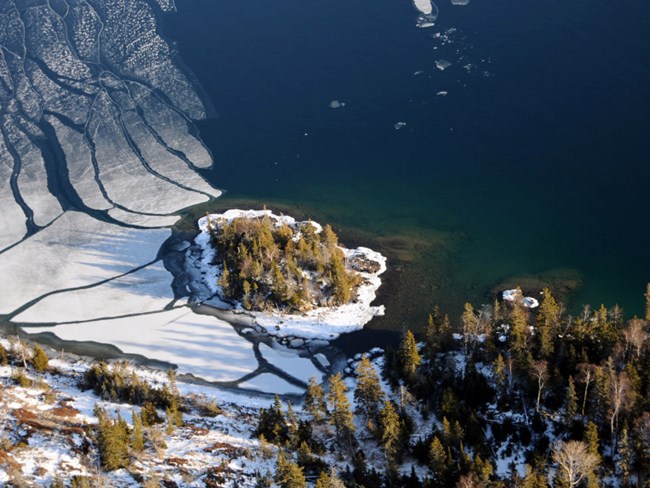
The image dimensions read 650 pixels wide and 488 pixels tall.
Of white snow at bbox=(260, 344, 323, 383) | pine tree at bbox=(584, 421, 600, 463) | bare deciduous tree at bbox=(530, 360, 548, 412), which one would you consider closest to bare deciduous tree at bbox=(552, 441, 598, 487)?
pine tree at bbox=(584, 421, 600, 463)

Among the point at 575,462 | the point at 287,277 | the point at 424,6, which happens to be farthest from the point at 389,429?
the point at 424,6

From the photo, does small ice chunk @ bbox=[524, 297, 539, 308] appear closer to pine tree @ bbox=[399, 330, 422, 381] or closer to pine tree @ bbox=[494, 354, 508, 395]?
pine tree @ bbox=[494, 354, 508, 395]

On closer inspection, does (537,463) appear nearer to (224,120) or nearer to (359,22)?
(224,120)

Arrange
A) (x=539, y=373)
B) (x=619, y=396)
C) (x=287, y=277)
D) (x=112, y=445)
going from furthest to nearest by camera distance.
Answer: (x=287, y=277) → (x=539, y=373) → (x=112, y=445) → (x=619, y=396)

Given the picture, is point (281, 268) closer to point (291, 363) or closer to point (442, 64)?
point (291, 363)

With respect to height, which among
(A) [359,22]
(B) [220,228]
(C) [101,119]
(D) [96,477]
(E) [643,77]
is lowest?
(D) [96,477]

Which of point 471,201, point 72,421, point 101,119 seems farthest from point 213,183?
point 72,421

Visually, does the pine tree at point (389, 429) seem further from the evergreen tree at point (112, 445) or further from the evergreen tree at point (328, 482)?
the evergreen tree at point (112, 445)
